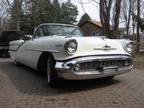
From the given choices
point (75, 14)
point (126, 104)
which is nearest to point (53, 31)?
point (126, 104)

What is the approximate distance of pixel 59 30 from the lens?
8.83m

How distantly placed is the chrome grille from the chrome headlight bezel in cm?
33

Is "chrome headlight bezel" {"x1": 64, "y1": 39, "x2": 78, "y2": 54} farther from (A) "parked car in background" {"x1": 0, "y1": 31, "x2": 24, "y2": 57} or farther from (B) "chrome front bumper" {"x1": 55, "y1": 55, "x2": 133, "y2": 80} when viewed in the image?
(A) "parked car in background" {"x1": 0, "y1": 31, "x2": 24, "y2": 57}

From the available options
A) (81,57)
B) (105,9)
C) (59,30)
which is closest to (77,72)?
(81,57)

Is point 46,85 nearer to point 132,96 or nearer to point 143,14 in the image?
point 132,96

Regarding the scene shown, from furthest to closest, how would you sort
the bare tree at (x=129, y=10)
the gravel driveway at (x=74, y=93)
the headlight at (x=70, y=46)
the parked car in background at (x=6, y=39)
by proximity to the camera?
the bare tree at (x=129, y=10) → the parked car in background at (x=6, y=39) → the headlight at (x=70, y=46) → the gravel driveway at (x=74, y=93)

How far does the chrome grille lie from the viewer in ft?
22.2

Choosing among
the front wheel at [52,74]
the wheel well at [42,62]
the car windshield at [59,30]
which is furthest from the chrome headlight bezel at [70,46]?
the car windshield at [59,30]

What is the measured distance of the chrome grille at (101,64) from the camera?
22.2ft

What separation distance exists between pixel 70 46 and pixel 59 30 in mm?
2153

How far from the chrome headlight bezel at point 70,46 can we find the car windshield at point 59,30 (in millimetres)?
1843

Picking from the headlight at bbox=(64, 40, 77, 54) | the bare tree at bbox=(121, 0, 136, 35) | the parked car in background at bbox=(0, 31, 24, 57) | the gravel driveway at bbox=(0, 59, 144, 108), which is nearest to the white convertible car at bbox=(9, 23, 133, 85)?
the headlight at bbox=(64, 40, 77, 54)

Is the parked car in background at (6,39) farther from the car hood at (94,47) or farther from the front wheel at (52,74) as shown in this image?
the car hood at (94,47)

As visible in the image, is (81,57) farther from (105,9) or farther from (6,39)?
(6,39)
